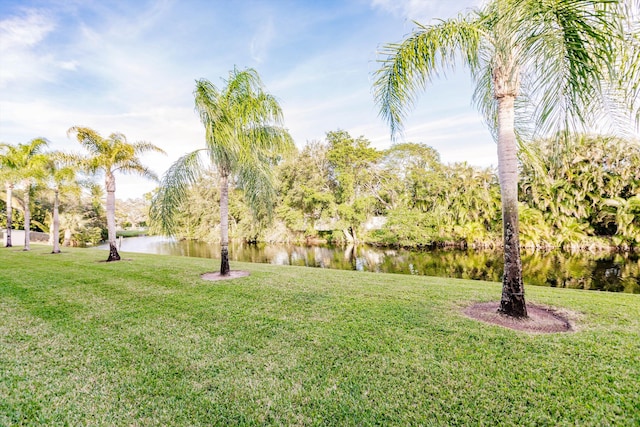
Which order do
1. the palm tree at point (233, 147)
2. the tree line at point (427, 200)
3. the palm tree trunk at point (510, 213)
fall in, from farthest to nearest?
the tree line at point (427, 200) → the palm tree at point (233, 147) → the palm tree trunk at point (510, 213)

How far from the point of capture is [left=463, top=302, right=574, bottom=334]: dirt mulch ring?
13.6 ft

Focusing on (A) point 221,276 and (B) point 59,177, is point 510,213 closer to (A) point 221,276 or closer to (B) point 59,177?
(A) point 221,276

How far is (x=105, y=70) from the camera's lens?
41.8 ft

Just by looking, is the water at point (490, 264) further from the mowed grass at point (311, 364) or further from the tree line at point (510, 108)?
the mowed grass at point (311, 364)

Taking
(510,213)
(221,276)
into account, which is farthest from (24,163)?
(510,213)

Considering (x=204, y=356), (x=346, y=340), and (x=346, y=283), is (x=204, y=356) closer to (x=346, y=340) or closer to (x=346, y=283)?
(x=346, y=340)

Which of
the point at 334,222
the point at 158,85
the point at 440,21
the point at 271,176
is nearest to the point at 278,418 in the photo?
the point at 440,21

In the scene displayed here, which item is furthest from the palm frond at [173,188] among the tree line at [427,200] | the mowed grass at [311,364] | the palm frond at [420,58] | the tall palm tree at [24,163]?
the tall palm tree at [24,163]

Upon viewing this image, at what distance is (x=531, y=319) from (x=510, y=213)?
1647 millimetres

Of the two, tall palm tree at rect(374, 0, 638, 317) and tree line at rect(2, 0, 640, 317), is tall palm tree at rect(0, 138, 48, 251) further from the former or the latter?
tall palm tree at rect(374, 0, 638, 317)

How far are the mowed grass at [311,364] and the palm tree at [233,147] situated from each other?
11.2 feet

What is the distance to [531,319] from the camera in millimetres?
4414

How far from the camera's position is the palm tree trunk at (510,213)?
4.48 metres

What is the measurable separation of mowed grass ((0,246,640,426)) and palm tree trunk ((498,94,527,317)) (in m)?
0.74
